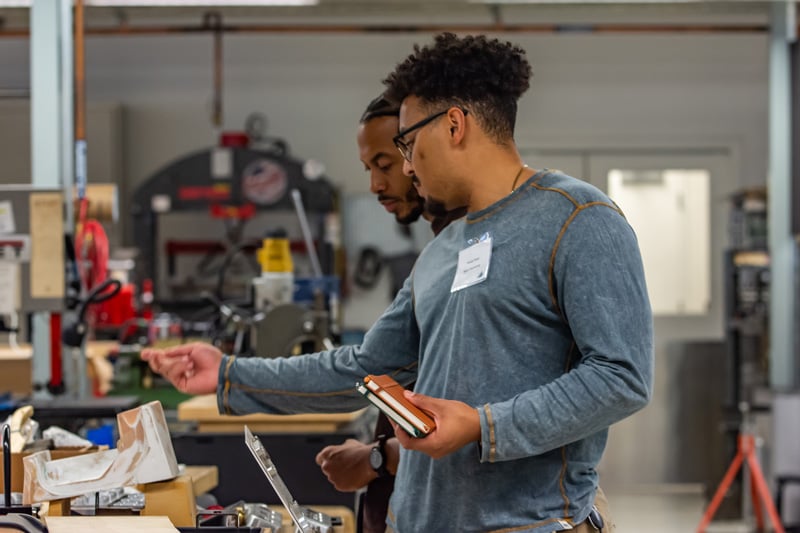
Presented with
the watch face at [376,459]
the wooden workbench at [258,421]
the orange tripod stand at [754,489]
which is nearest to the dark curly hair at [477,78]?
the watch face at [376,459]

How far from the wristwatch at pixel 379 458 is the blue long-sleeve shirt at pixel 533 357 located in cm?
32

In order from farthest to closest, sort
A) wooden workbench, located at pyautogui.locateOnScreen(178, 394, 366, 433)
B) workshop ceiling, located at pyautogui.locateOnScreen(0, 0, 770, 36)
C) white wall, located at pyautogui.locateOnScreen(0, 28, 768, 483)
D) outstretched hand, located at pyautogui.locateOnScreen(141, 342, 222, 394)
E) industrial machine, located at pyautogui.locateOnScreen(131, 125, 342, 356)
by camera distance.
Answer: white wall, located at pyautogui.locateOnScreen(0, 28, 768, 483) < workshop ceiling, located at pyautogui.locateOnScreen(0, 0, 770, 36) < industrial machine, located at pyautogui.locateOnScreen(131, 125, 342, 356) < wooden workbench, located at pyautogui.locateOnScreen(178, 394, 366, 433) < outstretched hand, located at pyautogui.locateOnScreen(141, 342, 222, 394)

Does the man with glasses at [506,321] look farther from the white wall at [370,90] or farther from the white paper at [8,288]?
the white wall at [370,90]

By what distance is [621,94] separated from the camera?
6.90 meters

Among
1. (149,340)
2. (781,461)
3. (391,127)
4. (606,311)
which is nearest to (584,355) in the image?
(606,311)

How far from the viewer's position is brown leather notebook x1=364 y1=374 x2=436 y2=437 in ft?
4.25

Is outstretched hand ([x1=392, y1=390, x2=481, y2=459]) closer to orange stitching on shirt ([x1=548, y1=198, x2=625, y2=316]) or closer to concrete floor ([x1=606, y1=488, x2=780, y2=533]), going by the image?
orange stitching on shirt ([x1=548, y1=198, x2=625, y2=316])

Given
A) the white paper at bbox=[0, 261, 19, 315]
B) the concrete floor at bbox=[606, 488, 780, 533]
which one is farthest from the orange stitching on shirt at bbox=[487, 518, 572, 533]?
the concrete floor at bbox=[606, 488, 780, 533]

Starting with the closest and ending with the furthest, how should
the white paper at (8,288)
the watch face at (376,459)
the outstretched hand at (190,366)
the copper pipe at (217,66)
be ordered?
the outstretched hand at (190,366) → the watch face at (376,459) → the white paper at (8,288) → the copper pipe at (217,66)

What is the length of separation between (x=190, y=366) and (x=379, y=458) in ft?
1.34

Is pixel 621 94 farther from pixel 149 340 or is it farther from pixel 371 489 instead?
pixel 371 489

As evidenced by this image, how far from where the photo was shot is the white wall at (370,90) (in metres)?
6.88

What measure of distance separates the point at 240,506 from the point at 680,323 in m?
5.52

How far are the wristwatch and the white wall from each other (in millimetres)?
4959
